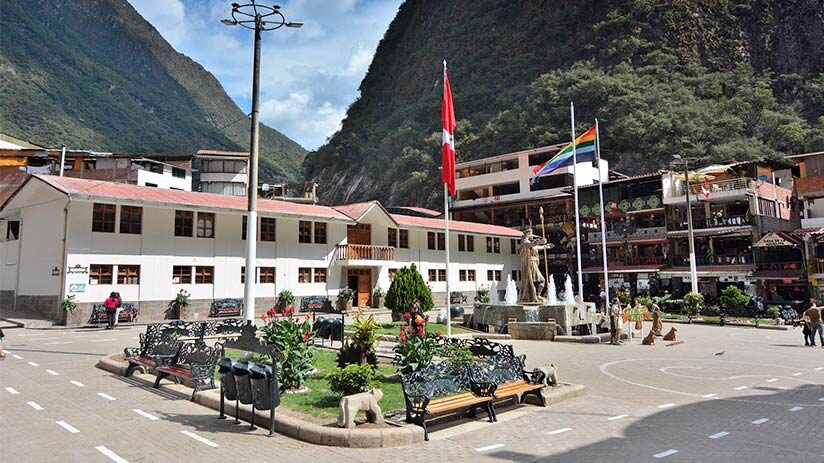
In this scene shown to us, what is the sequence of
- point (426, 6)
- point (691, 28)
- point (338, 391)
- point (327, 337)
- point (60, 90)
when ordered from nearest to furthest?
point (338, 391) → point (327, 337) → point (691, 28) → point (60, 90) → point (426, 6)

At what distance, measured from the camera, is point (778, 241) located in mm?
35312

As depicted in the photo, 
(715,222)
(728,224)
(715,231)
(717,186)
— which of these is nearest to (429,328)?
(715,231)

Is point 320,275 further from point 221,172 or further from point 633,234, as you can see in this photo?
point 221,172

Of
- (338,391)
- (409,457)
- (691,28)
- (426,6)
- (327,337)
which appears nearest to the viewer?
(409,457)

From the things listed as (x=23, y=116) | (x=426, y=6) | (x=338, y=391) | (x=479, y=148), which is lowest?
(x=338, y=391)

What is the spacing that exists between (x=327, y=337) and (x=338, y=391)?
8263mm

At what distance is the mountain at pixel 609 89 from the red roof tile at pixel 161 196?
147 feet

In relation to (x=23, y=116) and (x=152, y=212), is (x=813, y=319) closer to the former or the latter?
(x=152, y=212)

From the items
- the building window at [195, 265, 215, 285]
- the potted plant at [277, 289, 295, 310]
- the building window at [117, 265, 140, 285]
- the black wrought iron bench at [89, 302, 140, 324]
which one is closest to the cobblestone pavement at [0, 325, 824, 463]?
the black wrought iron bench at [89, 302, 140, 324]

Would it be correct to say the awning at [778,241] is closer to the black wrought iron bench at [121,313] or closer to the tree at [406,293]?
the tree at [406,293]

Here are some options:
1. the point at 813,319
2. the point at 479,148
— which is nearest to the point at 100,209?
the point at 813,319

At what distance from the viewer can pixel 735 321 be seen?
2708cm

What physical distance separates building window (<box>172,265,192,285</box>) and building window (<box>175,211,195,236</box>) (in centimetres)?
176

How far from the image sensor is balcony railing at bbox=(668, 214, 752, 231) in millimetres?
38875
